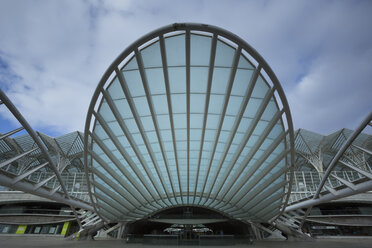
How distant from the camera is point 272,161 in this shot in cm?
1909

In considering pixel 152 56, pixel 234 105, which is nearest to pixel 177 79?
pixel 152 56

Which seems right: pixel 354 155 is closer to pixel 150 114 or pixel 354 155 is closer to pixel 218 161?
pixel 218 161

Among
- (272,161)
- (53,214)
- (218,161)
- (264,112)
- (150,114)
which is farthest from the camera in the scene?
(53,214)

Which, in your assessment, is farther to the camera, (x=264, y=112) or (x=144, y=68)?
(x=264, y=112)

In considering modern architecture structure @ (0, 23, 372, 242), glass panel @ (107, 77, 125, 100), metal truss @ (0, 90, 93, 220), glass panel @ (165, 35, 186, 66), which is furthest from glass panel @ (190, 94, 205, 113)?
metal truss @ (0, 90, 93, 220)

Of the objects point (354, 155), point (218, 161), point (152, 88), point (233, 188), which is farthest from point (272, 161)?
point (354, 155)

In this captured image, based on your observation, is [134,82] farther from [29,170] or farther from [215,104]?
[29,170]

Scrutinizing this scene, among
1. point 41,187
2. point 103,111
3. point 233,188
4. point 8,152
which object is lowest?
point 41,187

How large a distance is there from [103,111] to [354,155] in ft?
161

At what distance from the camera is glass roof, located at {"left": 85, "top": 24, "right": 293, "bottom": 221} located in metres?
11.1

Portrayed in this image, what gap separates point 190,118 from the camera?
16000mm

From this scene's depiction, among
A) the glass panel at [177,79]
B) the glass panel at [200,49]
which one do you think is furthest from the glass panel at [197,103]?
the glass panel at [200,49]

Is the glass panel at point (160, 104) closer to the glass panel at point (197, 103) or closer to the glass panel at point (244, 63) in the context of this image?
the glass panel at point (197, 103)

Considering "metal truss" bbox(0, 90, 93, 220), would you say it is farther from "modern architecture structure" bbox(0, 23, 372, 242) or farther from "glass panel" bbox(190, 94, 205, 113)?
"glass panel" bbox(190, 94, 205, 113)
